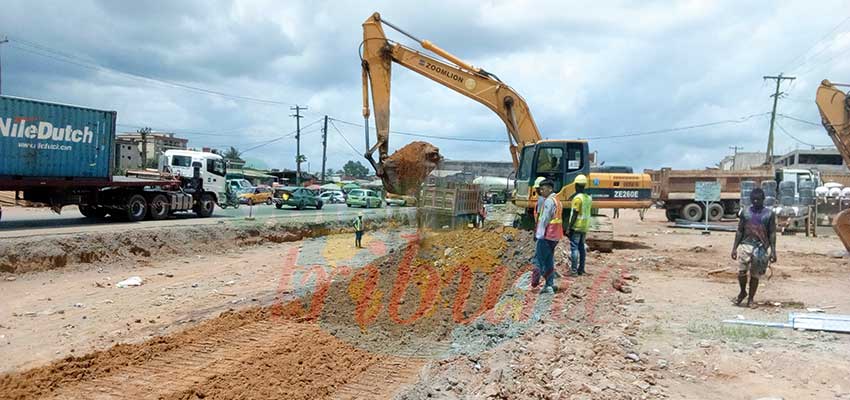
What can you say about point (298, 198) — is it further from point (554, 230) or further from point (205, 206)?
point (554, 230)

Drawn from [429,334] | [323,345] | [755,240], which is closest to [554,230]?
[429,334]

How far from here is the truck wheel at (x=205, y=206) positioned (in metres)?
20.3

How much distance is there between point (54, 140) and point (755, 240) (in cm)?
1658

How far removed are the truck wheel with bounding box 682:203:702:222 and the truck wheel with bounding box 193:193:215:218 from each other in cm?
1934

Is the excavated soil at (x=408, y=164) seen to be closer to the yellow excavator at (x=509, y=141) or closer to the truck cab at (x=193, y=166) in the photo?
the yellow excavator at (x=509, y=141)

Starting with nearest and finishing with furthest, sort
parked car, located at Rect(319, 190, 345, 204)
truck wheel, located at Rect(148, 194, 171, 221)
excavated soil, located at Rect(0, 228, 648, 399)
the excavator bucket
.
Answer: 1. excavated soil, located at Rect(0, 228, 648, 399)
2. the excavator bucket
3. truck wheel, located at Rect(148, 194, 171, 221)
4. parked car, located at Rect(319, 190, 345, 204)

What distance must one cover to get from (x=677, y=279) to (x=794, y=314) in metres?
3.30

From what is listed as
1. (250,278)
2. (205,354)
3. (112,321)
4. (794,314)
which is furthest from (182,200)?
(794,314)

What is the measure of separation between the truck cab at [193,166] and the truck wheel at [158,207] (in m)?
2.33

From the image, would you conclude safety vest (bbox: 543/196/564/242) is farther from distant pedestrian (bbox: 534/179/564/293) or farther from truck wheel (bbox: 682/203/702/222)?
truck wheel (bbox: 682/203/702/222)

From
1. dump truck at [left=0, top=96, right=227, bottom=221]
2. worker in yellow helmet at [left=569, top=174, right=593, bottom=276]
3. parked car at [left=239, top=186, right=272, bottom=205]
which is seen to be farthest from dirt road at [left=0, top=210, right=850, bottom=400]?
parked car at [left=239, top=186, right=272, bottom=205]

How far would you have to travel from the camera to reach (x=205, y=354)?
19.2 ft

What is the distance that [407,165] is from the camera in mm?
12977

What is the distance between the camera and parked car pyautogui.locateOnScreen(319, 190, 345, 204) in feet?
129
